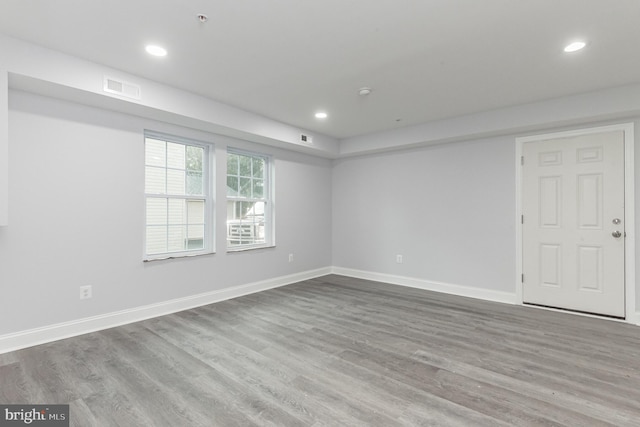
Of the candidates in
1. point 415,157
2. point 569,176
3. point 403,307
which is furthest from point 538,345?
point 415,157

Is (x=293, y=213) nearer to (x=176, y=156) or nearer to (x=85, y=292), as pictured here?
(x=176, y=156)

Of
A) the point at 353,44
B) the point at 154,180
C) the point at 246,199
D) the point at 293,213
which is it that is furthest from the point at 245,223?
the point at 353,44

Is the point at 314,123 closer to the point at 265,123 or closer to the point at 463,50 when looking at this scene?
the point at 265,123

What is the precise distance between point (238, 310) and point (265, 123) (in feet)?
8.29

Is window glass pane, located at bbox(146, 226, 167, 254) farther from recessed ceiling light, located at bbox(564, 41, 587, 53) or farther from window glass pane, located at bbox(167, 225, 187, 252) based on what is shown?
recessed ceiling light, located at bbox(564, 41, 587, 53)

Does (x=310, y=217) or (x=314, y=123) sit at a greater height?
(x=314, y=123)

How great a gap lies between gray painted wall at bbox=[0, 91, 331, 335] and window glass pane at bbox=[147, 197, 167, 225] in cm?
15

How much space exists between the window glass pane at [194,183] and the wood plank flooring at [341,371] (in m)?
1.54

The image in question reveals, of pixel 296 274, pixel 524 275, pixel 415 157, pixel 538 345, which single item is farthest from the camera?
pixel 296 274

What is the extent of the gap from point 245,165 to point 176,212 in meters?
1.30

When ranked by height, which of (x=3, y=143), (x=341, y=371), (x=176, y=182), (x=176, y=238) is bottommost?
(x=341, y=371)

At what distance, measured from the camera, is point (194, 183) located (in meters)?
4.11

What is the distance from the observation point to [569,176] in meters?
3.79

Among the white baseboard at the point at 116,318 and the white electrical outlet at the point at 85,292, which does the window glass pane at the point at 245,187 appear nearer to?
the white baseboard at the point at 116,318
